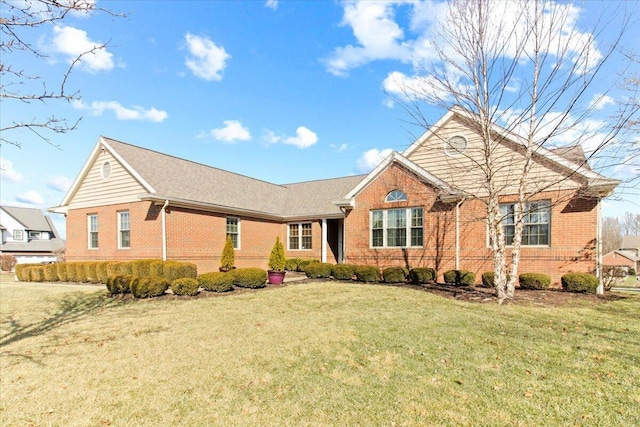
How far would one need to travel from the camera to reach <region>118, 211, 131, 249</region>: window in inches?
659

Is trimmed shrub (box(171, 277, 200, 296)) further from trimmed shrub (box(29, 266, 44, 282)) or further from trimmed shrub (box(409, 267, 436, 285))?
trimmed shrub (box(29, 266, 44, 282))

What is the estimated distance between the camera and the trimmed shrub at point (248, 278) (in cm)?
1327

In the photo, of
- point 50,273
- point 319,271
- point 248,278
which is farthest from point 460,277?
point 50,273

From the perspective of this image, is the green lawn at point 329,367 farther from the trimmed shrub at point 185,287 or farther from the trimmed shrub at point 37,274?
the trimmed shrub at point 37,274

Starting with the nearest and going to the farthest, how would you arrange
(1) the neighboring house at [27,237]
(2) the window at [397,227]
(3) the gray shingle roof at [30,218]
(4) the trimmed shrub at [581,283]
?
(4) the trimmed shrub at [581,283], (2) the window at [397,227], (1) the neighboring house at [27,237], (3) the gray shingle roof at [30,218]

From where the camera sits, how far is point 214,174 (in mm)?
21047

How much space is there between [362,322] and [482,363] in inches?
114

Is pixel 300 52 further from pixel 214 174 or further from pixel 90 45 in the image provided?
pixel 90 45

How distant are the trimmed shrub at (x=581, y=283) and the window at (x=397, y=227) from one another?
5375mm

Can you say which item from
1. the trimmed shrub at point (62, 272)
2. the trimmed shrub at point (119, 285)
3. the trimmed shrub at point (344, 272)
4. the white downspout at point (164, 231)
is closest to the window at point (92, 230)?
the trimmed shrub at point (62, 272)

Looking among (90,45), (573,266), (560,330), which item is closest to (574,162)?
(573,266)

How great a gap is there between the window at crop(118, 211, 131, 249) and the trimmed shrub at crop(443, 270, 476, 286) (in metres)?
14.4

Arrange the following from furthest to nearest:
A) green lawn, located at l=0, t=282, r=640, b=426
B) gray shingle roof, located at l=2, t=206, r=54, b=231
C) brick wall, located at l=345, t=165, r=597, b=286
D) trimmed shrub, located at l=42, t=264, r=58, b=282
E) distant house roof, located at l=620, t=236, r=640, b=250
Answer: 1. distant house roof, located at l=620, t=236, r=640, b=250
2. gray shingle roof, located at l=2, t=206, r=54, b=231
3. trimmed shrub, located at l=42, t=264, r=58, b=282
4. brick wall, located at l=345, t=165, r=597, b=286
5. green lawn, located at l=0, t=282, r=640, b=426

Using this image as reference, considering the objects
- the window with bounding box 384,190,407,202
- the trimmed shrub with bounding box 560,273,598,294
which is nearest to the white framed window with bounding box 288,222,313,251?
the window with bounding box 384,190,407,202
